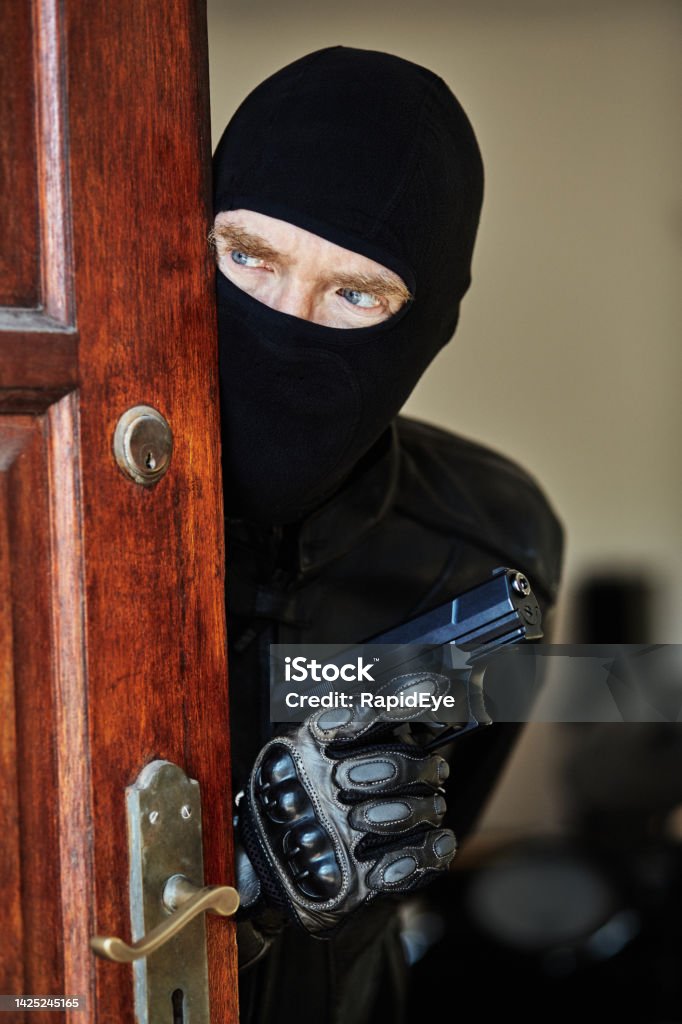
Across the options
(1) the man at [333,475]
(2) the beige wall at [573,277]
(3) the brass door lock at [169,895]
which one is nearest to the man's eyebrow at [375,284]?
(1) the man at [333,475]

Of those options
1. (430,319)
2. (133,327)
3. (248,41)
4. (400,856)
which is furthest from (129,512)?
(248,41)

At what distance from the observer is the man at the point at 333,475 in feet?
2.62

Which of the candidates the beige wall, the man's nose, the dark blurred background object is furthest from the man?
the beige wall

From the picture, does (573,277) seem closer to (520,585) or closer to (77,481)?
(520,585)

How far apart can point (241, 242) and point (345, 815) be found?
0.44 metres

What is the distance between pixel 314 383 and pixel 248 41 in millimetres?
1153

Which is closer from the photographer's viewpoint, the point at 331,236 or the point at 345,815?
the point at 345,815

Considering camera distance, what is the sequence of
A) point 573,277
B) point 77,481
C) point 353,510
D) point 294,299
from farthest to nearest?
point 573,277 → point 353,510 → point 294,299 → point 77,481

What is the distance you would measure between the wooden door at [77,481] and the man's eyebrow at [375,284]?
25 centimetres

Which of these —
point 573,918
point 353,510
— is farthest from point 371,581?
point 573,918

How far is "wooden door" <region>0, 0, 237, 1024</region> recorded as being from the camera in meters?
0.62

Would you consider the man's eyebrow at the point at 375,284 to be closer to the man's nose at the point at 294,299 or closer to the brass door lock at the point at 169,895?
the man's nose at the point at 294,299

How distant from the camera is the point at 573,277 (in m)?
2.67

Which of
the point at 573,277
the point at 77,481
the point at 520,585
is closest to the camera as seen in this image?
the point at 77,481
